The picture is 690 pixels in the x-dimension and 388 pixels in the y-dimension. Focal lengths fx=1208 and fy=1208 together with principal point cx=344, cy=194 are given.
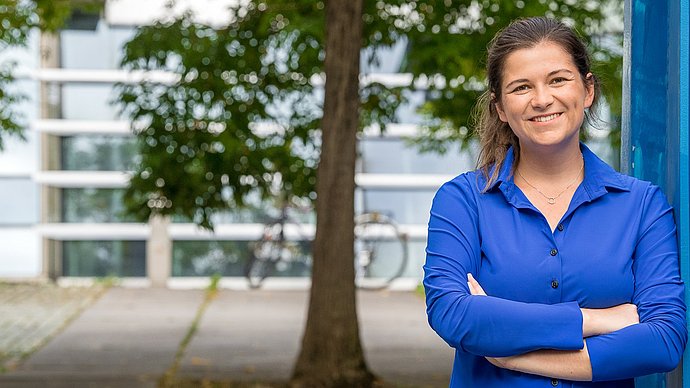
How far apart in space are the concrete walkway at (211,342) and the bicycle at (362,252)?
56 cm

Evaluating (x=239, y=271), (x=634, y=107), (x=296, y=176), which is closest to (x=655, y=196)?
(x=634, y=107)

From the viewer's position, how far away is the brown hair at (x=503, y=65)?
2.34 m

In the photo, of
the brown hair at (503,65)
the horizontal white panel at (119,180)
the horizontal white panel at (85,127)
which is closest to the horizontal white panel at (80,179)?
the horizontal white panel at (119,180)

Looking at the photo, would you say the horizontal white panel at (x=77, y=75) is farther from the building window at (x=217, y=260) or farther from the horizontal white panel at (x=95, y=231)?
the building window at (x=217, y=260)

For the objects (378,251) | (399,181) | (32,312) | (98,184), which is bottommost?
(32,312)

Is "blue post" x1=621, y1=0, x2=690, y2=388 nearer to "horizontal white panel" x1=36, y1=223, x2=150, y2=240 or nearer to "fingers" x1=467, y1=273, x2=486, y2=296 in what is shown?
"fingers" x1=467, y1=273, x2=486, y2=296

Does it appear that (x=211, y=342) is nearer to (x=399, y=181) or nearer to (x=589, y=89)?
(x=399, y=181)

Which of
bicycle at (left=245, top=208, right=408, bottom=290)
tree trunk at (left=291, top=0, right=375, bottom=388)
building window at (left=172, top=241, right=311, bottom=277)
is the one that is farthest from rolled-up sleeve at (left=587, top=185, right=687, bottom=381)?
building window at (left=172, top=241, right=311, bottom=277)

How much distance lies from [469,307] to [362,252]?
43.7ft

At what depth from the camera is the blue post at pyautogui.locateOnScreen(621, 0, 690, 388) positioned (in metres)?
2.15

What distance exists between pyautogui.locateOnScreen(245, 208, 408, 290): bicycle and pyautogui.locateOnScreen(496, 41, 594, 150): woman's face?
12982 mm

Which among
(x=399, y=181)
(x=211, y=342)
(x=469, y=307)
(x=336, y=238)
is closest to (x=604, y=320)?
(x=469, y=307)

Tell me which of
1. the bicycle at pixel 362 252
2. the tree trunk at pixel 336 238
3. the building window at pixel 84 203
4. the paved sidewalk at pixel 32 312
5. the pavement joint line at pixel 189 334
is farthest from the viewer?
the building window at pixel 84 203

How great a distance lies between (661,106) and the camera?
2.31 m
